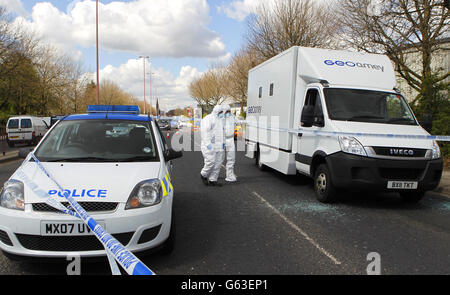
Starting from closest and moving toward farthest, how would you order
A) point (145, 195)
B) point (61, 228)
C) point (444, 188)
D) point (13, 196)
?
point (61, 228)
point (13, 196)
point (145, 195)
point (444, 188)

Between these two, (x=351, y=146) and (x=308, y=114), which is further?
(x=308, y=114)

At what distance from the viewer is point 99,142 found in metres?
4.64

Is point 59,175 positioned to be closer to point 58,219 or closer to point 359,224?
point 58,219

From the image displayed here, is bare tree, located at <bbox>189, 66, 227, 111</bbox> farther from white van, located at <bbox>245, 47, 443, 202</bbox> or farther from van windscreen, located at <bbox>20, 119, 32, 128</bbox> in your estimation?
white van, located at <bbox>245, 47, 443, 202</bbox>

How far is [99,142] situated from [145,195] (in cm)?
143

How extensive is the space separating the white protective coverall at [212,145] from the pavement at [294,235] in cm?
56

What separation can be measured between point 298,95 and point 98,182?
5.25m

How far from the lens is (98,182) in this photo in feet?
11.8

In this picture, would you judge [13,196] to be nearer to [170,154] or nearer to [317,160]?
[170,154]

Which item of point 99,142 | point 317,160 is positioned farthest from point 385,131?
point 99,142

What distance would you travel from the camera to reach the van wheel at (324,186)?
20.6 ft

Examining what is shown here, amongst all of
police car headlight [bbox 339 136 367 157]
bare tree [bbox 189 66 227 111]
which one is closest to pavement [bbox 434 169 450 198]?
police car headlight [bbox 339 136 367 157]

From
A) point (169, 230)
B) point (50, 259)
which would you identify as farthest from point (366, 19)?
point (50, 259)

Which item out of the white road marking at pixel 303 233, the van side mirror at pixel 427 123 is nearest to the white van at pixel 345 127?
the van side mirror at pixel 427 123
